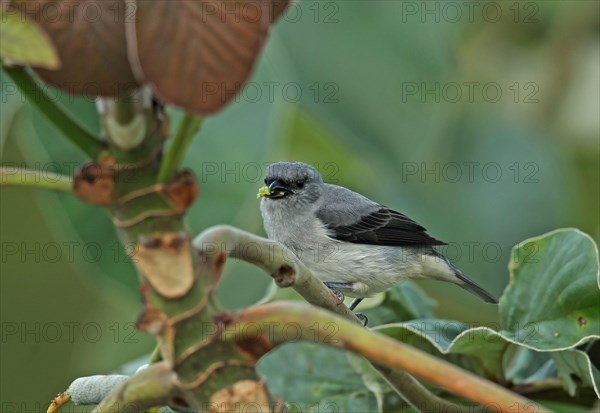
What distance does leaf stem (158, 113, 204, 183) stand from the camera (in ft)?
2.34

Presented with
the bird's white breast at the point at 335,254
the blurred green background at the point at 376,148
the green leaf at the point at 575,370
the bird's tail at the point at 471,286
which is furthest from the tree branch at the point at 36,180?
the bird's tail at the point at 471,286

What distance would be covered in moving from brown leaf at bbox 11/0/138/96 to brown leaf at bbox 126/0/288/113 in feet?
0.09

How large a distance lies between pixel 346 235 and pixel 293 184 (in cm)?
20

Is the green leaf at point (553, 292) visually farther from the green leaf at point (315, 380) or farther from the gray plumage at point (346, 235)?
→ the gray plumage at point (346, 235)

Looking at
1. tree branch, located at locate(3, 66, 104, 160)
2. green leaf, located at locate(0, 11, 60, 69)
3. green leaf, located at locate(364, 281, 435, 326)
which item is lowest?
green leaf, located at locate(364, 281, 435, 326)

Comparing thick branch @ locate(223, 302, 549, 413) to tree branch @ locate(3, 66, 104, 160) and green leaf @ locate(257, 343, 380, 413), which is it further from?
green leaf @ locate(257, 343, 380, 413)

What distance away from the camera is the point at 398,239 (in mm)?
2646

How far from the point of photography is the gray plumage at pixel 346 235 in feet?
8.16

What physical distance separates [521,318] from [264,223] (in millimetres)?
1144

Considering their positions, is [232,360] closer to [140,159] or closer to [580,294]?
Result: [140,159]

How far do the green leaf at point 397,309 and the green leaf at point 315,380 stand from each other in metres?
0.13

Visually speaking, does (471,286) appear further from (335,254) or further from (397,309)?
(397,309)

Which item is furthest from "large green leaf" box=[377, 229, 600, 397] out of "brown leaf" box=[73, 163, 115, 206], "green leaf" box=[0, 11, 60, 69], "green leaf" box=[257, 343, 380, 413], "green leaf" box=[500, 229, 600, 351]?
"green leaf" box=[0, 11, 60, 69]

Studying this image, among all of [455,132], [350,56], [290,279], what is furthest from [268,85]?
[290,279]
